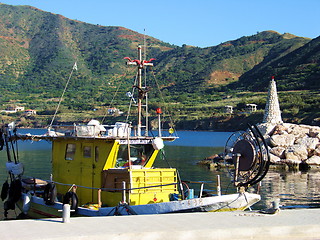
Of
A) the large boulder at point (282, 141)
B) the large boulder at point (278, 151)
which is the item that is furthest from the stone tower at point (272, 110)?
the large boulder at point (278, 151)

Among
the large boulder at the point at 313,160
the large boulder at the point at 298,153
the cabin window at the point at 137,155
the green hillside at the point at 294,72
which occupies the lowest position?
the large boulder at the point at 313,160

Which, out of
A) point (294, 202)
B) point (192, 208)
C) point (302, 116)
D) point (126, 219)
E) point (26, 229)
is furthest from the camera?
point (302, 116)

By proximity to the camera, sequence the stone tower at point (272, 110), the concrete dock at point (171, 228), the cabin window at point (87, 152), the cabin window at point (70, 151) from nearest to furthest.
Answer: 1. the concrete dock at point (171, 228)
2. the cabin window at point (87, 152)
3. the cabin window at point (70, 151)
4. the stone tower at point (272, 110)

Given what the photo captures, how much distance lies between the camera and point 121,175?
15789 mm

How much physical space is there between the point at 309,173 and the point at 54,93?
149924mm

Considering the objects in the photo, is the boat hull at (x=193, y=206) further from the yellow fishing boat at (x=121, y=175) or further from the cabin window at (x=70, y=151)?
the cabin window at (x=70, y=151)

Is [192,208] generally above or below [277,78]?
below

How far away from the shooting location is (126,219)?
43.3ft

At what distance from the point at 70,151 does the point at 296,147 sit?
25.5 meters

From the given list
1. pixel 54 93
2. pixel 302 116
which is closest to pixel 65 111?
pixel 54 93

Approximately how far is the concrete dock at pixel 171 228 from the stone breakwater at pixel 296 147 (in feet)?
84.7

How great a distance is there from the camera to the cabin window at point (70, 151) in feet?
56.6

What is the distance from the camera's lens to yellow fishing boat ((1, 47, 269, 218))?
1445cm

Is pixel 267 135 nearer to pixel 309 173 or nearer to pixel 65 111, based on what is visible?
pixel 309 173
